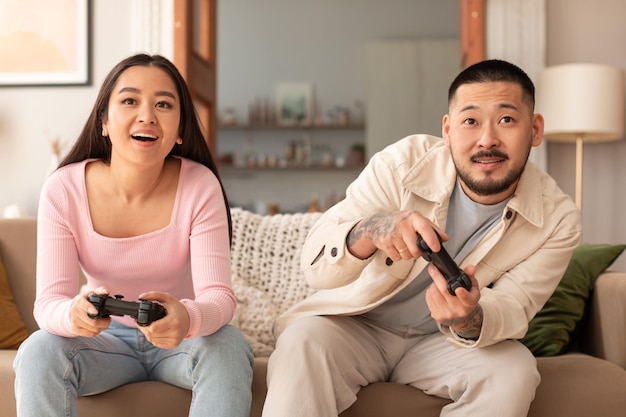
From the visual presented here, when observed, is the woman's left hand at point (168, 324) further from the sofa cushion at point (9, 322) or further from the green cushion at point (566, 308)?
the green cushion at point (566, 308)

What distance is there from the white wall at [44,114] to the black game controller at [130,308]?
2984 mm

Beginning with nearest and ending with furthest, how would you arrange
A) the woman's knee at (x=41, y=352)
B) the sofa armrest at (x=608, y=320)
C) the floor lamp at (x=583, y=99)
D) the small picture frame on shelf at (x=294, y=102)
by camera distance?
the woman's knee at (x=41, y=352)
the sofa armrest at (x=608, y=320)
the floor lamp at (x=583, y=99)
the small picture frame on shelf at (x=294, y=102)

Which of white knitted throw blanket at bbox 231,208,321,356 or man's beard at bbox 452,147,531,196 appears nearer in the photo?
man's beard at bbox 452,147,531,196

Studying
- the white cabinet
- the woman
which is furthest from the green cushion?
the white cabinet

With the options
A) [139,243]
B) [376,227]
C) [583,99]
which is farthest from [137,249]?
[583,99]

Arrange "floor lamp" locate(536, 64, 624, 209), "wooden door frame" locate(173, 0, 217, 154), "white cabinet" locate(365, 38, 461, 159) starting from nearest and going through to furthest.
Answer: "floor lamp" locate(536, 64, 624, 209)
"wooden door frame" locate(173, 0, 217, 154)
"white cabinet" locate(365, 38, 461, 159)

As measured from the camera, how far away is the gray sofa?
5.53 feet

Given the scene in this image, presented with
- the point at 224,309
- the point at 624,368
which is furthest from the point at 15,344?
the point at 624,368

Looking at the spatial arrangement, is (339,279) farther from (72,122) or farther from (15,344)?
(72,122)

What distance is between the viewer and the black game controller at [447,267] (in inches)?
54.2

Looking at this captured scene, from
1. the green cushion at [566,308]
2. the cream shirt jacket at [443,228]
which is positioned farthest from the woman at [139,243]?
the green cushion at [566,308]

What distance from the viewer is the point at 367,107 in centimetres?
630

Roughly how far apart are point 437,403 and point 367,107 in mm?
4780

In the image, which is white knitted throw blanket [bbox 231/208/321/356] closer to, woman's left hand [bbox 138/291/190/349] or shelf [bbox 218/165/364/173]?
woman's left hand [bbox 138/291/190/349]
